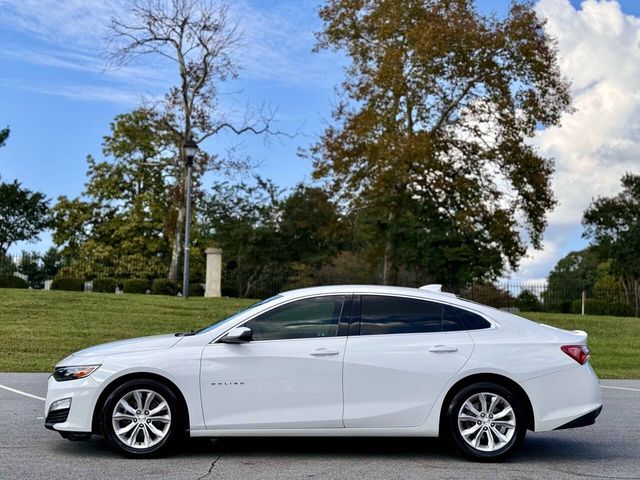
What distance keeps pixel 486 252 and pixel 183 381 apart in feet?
113

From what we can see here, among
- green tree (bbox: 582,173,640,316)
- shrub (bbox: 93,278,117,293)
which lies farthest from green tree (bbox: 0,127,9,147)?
green tree (bbox: 582,173,640,316)

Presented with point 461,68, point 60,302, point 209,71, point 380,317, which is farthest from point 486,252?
point 380,317

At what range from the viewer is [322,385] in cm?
716

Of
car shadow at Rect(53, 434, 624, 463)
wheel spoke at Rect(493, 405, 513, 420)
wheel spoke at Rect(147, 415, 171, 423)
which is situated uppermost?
wheel spoke at Rect(493, 405, 513, 420)

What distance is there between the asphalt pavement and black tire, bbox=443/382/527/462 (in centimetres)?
11

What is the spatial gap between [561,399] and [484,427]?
Result: 2.44ft

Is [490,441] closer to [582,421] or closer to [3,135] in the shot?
[582,421]

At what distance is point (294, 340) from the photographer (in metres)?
7.30

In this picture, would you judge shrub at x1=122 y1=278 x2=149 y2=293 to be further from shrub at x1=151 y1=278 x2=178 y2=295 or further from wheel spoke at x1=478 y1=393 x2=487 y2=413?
wheel spoke at x1=478 y1=393 x2=487 y2=413

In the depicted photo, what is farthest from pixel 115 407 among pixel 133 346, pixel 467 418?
pixel 467 418

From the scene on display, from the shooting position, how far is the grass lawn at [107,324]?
59.9 ft

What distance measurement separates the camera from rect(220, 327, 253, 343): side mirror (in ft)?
23.6

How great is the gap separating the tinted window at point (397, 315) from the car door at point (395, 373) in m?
0.06

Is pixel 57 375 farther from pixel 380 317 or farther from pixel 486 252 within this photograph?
pixel 486 252
